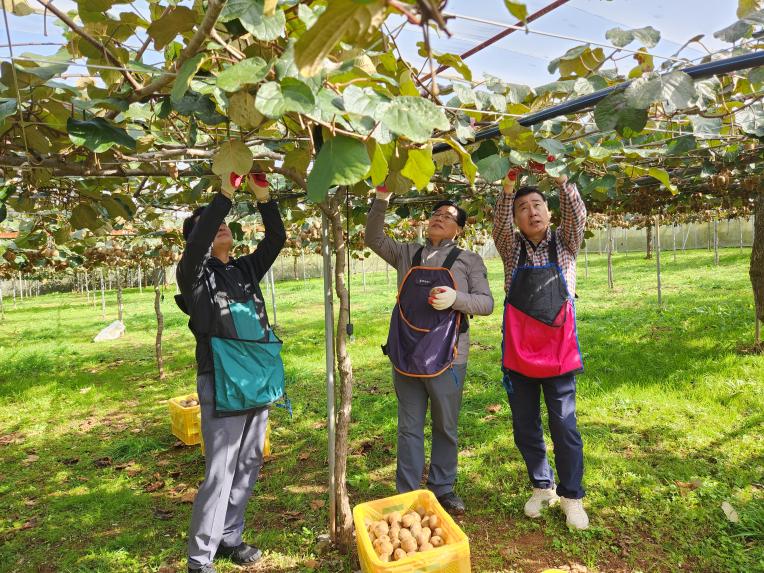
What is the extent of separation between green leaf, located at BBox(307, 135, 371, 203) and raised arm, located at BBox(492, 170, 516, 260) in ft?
4.36

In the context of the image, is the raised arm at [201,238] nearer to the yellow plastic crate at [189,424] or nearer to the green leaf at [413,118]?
the green leaf at [413,118]

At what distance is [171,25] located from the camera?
3.59 ft

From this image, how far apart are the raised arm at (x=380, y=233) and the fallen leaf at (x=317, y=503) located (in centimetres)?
143

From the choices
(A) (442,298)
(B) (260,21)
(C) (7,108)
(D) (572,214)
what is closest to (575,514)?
(A) (442,298)

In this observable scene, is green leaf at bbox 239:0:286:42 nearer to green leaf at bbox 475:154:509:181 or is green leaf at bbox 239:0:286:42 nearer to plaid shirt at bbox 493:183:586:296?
green leaf at bbox 475:154:509:181

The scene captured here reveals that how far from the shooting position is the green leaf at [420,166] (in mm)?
1212

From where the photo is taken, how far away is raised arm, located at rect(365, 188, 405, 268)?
2.18 meters

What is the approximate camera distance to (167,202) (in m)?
3.32

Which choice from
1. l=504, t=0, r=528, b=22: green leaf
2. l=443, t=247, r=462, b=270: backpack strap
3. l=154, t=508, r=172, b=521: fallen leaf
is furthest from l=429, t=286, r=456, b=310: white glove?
l=154, t=508, r=172, b=521: fallen leaf

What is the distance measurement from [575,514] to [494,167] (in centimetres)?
175

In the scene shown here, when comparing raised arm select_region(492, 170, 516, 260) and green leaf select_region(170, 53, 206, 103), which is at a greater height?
green leaf select_region(170, 53, 206, 103)

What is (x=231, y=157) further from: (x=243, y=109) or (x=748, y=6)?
(x=748, y=6)

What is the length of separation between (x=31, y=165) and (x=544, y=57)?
6.27ft

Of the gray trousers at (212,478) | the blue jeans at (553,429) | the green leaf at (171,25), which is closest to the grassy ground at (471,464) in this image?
the blue jeans at (553,429)
